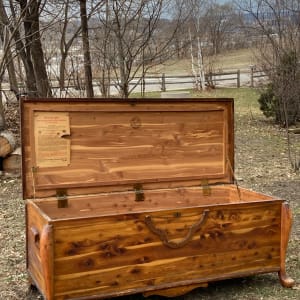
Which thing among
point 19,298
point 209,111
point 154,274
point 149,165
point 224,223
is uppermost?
point 209,111

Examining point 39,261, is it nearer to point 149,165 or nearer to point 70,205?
point 70,205

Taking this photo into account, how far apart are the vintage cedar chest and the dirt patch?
0.21 metres

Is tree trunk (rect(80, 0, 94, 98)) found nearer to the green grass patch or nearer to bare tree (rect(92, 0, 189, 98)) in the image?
bare tree (rect(92, 0, 189, 98))

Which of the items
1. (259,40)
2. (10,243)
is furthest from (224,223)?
(259,40)

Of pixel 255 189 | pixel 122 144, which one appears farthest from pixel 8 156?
pixel 122 144

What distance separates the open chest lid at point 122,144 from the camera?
15.2ft

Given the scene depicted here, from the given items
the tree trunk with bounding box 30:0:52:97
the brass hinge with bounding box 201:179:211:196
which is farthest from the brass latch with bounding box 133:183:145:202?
the tree trunk with bounding box 30:0:52:97

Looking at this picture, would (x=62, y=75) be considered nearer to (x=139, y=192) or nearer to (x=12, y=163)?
(x=12, y=163)

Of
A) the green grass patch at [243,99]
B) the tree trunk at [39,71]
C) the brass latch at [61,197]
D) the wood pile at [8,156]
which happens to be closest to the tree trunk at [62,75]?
the tree trunk at [39,71]

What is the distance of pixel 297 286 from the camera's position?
4.80m

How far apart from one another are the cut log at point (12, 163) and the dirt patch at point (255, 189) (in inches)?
8.4

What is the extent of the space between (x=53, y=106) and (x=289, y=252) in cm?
261

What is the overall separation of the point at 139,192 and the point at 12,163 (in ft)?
16.1

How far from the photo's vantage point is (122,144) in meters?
4.95
